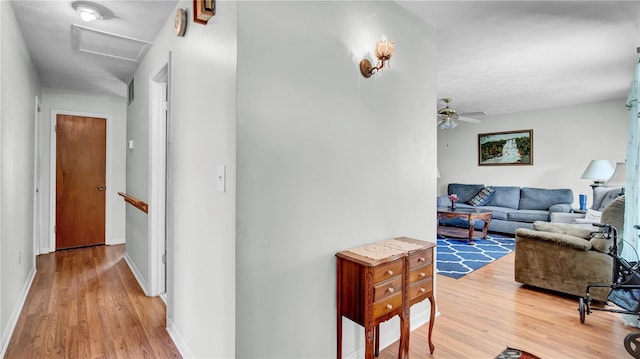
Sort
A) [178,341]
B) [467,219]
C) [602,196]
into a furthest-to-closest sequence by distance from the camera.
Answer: [467,219], [602,196], [178,341]

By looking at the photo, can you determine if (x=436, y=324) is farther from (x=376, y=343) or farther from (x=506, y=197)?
(x=506, y=197)

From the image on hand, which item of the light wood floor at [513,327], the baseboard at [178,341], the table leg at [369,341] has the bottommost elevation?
the light wood floor at [513,327]

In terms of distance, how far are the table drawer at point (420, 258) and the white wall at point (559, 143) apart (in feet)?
17.1

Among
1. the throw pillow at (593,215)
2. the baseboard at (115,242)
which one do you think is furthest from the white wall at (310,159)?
the baseboard at (115,242)

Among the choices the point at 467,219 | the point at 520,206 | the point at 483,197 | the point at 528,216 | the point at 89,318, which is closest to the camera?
the point at 89,318

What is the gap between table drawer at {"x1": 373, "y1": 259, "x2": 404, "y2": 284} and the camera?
5.44ft

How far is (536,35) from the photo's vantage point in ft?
9.16

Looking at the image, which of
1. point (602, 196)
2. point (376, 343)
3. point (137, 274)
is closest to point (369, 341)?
point (376, 343)

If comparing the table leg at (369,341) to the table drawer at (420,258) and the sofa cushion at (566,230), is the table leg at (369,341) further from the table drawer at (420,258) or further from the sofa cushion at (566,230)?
the sofa cushion at (566,230)

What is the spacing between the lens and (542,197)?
573 centimetres

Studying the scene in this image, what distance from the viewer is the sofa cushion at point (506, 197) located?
19.9 ft

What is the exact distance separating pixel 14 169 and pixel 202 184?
1.88m

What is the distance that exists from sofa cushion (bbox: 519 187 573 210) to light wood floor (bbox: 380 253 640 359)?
306cm

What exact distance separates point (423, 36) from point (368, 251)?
5.64ft
